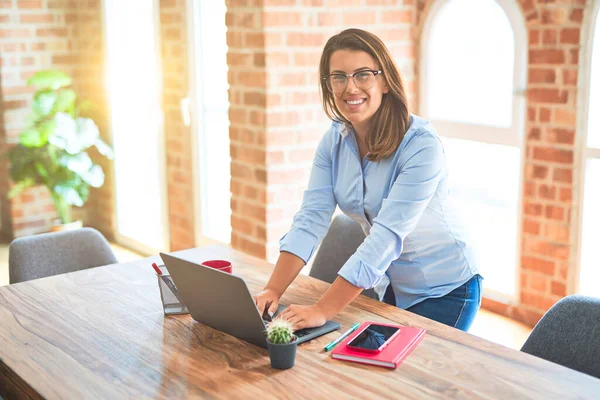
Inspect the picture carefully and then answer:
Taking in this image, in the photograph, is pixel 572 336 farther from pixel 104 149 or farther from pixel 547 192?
pixel 104 149

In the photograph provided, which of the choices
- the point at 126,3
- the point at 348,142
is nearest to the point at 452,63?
the point at 348,142

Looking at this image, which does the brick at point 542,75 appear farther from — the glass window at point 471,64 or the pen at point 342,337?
the pen at point 342,337

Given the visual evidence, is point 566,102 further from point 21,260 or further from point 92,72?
point 92,72

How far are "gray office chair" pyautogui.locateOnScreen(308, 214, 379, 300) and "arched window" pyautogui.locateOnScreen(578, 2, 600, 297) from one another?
4.20 feet

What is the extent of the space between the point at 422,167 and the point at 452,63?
1.94 meters

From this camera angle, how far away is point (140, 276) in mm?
2516

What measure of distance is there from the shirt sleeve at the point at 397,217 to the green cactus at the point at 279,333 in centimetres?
33

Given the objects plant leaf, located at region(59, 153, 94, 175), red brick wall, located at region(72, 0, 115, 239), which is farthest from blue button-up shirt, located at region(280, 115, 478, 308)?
red brick wall, located at region(72, 0, 115, 239)

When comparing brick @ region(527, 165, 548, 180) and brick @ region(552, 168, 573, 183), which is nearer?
brick @ region(552, 168, 573, 183)

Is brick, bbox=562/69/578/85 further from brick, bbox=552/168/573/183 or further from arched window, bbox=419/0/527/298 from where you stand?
brick, bbox=552/168/573/183

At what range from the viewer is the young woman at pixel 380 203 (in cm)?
210

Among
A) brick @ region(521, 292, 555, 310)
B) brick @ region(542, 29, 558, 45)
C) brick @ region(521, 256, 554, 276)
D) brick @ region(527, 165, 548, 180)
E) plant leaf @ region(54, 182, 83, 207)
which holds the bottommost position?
brick @ region(521, 292, 555, 310)

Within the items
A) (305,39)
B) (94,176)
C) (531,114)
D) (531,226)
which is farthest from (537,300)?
(94,176)

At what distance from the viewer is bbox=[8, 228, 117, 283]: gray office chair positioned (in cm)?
281
